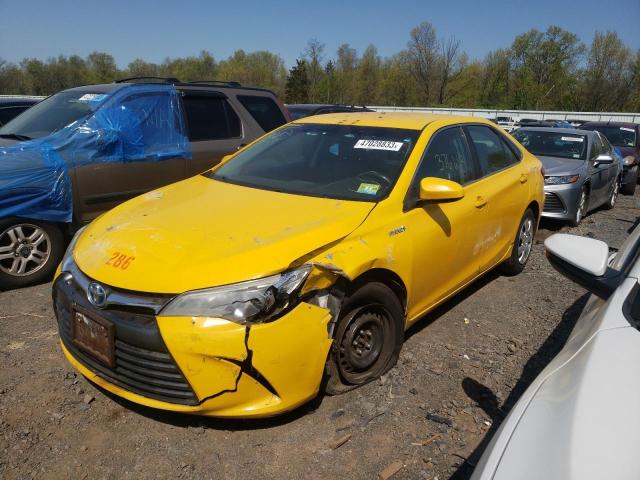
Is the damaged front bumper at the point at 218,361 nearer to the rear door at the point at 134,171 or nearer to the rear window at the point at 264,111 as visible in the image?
the rear door at the point at 134,171

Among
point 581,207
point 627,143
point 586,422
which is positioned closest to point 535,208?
point 581,207

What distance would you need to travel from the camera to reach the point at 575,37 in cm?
5569

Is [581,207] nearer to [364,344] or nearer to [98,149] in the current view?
[364,344]

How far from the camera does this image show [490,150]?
438 cm

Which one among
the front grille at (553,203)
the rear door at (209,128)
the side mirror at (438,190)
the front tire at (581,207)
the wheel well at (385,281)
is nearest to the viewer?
the wheel well at (385,281)

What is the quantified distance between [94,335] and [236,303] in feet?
2.61

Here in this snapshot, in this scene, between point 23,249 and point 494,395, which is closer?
point 494,395

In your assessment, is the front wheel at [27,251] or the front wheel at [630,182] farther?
the front wheel at [630,182]

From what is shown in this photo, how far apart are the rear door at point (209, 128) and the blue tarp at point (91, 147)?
12cm

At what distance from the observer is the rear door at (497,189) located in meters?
4.04

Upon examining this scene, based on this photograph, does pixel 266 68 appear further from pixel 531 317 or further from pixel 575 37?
pixel 531 317

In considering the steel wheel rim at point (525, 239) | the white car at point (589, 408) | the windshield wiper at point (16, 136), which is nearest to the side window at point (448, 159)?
the steel wheel rim at point (525, 239)

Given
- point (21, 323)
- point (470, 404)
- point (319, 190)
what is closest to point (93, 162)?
point (21, 323)

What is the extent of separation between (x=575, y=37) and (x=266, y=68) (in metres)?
Answer: 39.9
